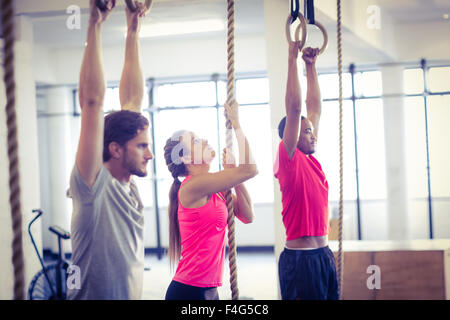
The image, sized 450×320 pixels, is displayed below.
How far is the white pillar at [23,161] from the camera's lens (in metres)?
3.80

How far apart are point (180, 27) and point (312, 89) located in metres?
4.01

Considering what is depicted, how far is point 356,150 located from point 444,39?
6.53ft

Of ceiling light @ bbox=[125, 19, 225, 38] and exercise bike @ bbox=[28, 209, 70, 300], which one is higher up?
ceiling light @ bbox=[125, 19, 225, 38]

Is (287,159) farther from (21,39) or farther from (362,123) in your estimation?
(362,123)

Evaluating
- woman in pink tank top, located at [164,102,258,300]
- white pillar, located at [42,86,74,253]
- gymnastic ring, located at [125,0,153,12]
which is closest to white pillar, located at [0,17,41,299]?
woman in pink tank top, located at [164,102,258,300]

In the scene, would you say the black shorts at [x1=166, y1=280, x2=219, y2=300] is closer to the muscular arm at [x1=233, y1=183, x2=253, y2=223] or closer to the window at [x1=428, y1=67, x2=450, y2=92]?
the muscular arm at [x1=233, y1=183, x2=253, y2=223]

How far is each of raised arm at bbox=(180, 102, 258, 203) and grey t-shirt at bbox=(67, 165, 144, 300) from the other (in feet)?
1.55

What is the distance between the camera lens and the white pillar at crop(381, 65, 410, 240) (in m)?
6.42

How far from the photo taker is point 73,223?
3.91 feet

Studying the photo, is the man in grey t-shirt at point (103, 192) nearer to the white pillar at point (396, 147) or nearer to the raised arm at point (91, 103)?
the raised arm at point (91, 103)

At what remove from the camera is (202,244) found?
2123 millimetres

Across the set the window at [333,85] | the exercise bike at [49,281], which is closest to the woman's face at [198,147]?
the exercise bike at [49,281]

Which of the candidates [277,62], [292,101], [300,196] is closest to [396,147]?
[277,62]
